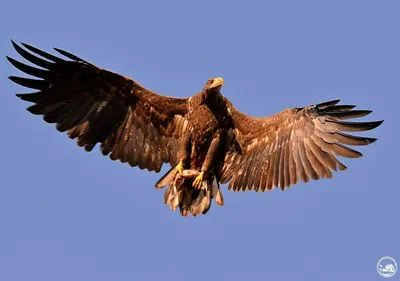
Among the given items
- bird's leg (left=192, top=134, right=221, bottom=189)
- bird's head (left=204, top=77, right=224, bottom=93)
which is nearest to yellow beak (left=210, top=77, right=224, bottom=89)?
bird's head (left=204, top=77, right=224, bottom=93)

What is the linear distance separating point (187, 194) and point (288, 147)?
2.13m

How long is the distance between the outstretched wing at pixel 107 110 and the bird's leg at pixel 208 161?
26.4 inches

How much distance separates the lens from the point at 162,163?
22047 mm

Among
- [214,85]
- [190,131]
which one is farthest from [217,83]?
[190,131]

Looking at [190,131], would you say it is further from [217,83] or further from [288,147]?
[288,147]

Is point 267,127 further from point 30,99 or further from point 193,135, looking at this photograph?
point 30,99

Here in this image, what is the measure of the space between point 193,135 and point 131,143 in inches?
52.0

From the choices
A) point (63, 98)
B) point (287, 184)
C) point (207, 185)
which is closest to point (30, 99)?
point (63, 98)

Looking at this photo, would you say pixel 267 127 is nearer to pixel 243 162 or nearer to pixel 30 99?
pixel 243 162

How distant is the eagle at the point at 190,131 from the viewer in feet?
69.9

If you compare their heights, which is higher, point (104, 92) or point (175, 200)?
point (104, 92)

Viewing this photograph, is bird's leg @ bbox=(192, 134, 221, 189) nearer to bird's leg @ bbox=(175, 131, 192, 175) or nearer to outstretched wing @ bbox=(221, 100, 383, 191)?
bird's leg @ bbox=(175, 131, 192, 175)

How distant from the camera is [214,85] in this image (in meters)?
21.1

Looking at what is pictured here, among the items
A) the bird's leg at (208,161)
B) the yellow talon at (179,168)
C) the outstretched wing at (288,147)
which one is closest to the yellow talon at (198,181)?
the bird's leg at (208,161)
